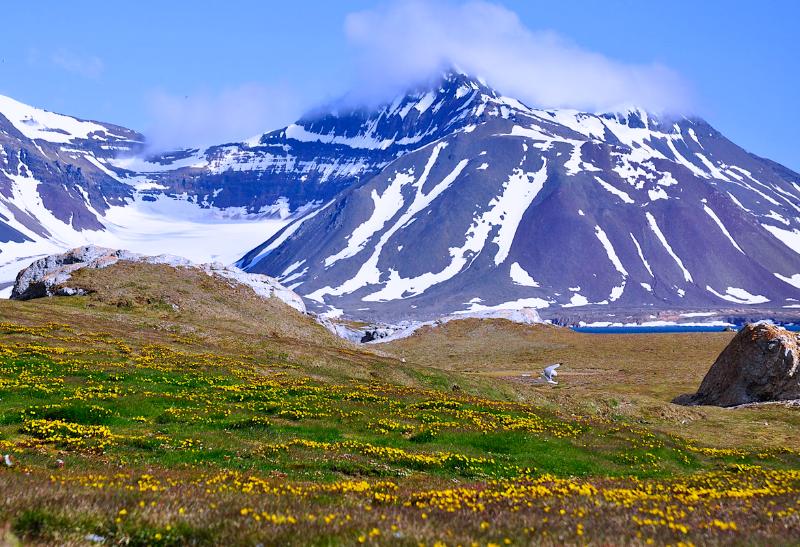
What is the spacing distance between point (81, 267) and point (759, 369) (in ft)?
232

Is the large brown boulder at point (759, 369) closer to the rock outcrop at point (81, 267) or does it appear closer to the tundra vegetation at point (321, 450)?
the tundra vegetation at point (321, 450)

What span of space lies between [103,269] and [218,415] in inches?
2232

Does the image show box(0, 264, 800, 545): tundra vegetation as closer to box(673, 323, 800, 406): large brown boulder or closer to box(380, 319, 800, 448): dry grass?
box(380, 319, 800, 448): dry grass

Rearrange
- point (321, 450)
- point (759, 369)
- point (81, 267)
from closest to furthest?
point (321, 450)
point (759, 369)
point (81, 267)

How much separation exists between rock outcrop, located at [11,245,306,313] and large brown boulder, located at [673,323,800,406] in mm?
52409

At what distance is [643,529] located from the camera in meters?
9.77

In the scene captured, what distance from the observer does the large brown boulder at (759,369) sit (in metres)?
51.1

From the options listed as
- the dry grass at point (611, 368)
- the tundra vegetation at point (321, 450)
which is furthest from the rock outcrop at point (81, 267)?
the dry grass at point (611, 368)

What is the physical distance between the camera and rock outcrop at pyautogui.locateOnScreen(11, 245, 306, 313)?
73.9 metres

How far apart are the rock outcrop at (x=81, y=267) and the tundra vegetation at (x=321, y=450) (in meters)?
6.11

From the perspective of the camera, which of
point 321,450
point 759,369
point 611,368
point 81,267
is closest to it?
point 321,450

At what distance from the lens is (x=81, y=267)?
7644 cm

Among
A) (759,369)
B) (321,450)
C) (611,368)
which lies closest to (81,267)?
(321,450)

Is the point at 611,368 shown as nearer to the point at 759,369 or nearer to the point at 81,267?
the point at 759,369
